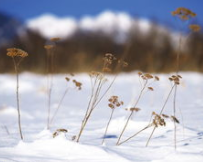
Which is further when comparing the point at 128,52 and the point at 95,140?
the point at 128,52

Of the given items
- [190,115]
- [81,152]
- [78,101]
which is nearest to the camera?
[81,152]

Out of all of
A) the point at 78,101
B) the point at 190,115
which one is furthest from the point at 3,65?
the point at 190,115

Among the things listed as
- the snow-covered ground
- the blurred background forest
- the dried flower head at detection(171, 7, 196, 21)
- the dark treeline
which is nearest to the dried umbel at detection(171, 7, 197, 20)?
the dried flower head at detection(171, 7, 196, 21)

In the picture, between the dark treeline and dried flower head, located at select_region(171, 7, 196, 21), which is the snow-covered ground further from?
the dark treeline

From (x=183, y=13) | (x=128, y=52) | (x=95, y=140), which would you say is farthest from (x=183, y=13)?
(x=128, y=52)

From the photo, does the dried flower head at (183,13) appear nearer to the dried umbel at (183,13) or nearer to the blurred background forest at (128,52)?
the dried umbel at (183,13)

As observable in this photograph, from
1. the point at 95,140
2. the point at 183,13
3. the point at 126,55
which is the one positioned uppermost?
the point at 126,55

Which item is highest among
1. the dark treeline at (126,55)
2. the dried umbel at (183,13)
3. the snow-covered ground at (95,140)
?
the dark treeline at (126,55)

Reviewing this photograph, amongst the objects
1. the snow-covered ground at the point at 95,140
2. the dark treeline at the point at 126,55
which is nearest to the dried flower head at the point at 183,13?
the snow-covered ground at the point at 95,140

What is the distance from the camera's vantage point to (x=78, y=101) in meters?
4.88

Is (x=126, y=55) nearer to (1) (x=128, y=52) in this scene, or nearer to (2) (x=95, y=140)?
(1) (x=128, y=52)

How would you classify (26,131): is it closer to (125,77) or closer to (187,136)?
(187,136)

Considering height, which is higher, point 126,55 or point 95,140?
point 126,55

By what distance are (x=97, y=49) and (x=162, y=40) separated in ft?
13.5
